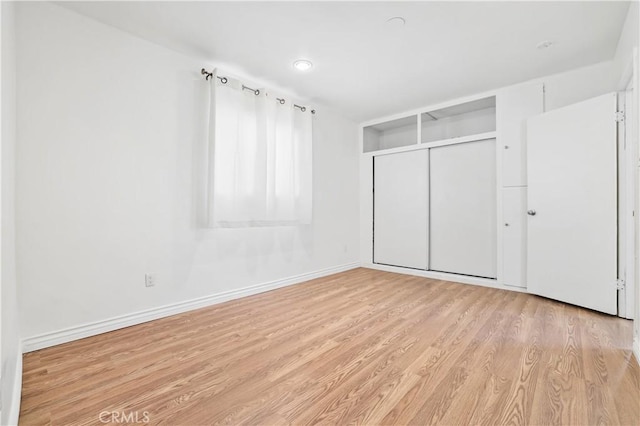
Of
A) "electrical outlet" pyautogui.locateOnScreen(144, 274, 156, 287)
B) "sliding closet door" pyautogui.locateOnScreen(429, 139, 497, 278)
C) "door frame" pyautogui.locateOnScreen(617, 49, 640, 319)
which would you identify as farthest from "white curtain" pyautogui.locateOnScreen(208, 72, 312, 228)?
"door frame" pyautogui.locateOnScreen(617, 49, 640, 319)

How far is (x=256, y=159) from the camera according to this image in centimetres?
316

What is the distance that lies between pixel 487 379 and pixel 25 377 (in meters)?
2.58

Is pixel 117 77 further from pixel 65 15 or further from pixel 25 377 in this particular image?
pixel 25 377

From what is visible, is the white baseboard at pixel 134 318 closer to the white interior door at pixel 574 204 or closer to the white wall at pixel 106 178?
the white wall at pixel 106 178

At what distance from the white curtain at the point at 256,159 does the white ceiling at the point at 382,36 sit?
0.36 m

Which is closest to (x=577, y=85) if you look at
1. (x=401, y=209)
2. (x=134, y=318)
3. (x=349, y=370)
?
(x=401, y=209)

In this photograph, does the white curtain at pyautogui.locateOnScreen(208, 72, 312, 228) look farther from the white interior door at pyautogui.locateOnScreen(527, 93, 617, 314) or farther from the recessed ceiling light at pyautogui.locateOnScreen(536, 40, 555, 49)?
the white interior door at pyautogui.locateOnScreen(527, 93, 617, 314)

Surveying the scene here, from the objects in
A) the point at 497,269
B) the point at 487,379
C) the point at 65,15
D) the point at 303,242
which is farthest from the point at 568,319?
the point at 65,15

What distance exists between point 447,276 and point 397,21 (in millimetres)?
3151

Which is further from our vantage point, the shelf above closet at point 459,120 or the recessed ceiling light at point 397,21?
the shelf above closet at point 459,120

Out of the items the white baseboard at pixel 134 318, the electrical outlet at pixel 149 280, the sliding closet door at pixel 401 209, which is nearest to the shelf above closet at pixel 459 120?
the sliding closet door at pixel 401 209

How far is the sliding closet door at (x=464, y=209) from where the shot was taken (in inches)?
146

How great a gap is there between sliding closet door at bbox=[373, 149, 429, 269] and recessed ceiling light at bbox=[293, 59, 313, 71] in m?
2.14

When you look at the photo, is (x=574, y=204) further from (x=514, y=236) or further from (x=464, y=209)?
(x=464, y=209)
